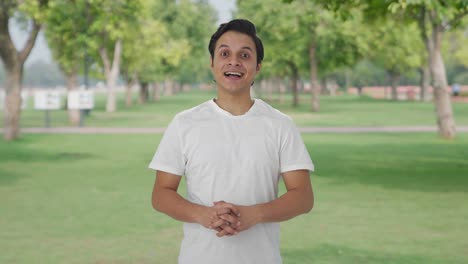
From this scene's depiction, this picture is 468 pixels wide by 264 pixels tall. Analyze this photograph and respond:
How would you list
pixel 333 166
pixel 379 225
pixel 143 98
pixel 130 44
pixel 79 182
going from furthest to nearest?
pixel 143 98 → pixel 130 44 → pixel 333 166 → pixel 79 182 → pixel 379 225

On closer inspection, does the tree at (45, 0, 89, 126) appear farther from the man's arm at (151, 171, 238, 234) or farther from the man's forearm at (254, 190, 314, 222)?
the man's forearm at (254, 190, 314, 222)

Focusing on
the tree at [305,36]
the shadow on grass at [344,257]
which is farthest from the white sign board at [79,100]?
the shadow on grass at [344,257]

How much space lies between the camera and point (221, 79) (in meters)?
3.28

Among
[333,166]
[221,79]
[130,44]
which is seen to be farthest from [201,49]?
[221,79]

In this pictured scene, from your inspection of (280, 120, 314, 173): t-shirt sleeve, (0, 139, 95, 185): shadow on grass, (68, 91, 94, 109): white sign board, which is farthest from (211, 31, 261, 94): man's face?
(68, 91, 94, 109): white sign board

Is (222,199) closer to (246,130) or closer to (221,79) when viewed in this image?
(246,130)

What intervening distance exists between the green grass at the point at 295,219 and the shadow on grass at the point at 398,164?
0.02 metres

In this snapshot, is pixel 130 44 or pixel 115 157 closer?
pixel 115 157

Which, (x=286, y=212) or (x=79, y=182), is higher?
(x=286, y=212)

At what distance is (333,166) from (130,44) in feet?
133

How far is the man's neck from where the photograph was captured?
3246 millimetres

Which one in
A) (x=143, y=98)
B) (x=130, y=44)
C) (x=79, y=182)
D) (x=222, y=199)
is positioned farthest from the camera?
(x=143, y=98)

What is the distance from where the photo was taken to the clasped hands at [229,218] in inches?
118

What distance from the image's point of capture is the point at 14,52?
24953mm
